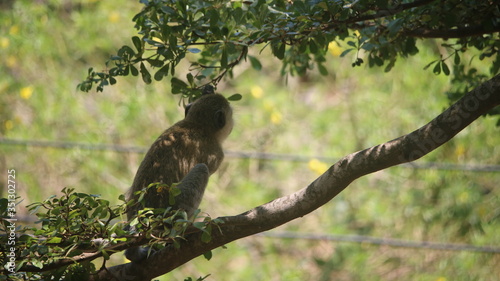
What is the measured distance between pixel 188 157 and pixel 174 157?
20 cm

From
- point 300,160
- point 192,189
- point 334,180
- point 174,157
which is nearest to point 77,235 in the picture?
point 192,189

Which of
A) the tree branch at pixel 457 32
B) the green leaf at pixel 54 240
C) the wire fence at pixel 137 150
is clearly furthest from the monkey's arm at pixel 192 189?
the wire fence at pixel 137 150

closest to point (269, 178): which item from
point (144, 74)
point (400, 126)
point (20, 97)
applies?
point (400, 126)

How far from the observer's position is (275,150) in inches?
308

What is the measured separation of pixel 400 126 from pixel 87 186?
12.0 ft

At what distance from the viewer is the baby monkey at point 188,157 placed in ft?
11.8

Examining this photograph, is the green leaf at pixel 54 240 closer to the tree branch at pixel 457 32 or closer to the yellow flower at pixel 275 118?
the tree branch at pixel 457 32

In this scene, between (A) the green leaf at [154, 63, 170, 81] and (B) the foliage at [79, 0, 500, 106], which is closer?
(B) the foliage at [79, 0, 500, 106]

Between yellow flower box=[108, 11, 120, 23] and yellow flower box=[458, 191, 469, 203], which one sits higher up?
yellow flower box=[108, 11, 120, 23]

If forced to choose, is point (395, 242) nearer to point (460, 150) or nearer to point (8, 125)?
point (460, 150)

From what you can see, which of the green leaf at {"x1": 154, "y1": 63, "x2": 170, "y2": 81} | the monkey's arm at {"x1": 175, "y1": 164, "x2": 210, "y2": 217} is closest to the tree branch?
the green leaf at {"x1": 154, "y1": 63, "x2": 170, "y2": 81}

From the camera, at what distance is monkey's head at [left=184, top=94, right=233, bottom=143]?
4523mm

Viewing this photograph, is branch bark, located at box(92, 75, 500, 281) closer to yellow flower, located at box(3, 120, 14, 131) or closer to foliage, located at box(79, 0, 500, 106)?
foliage, located at box(79, 0, 500, 106)

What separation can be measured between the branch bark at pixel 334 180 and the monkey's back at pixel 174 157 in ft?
1.51
